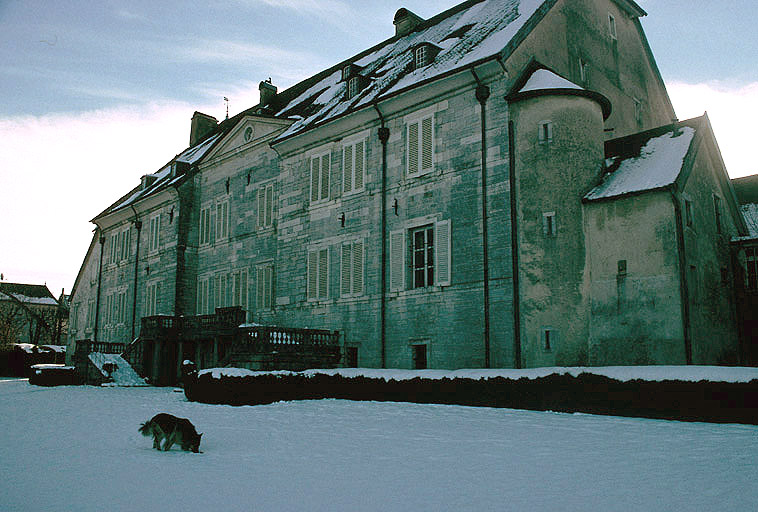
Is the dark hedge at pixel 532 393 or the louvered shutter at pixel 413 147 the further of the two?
the louvered shutter at pixel 413 147

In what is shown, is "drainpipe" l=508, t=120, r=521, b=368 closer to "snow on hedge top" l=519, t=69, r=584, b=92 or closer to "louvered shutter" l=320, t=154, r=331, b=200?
"snow on hedge top" l=519, t=69, r=584, b=92

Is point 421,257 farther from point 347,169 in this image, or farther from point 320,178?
point 320,178

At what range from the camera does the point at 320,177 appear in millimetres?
27203

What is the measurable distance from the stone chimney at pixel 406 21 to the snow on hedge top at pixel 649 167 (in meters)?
15.4

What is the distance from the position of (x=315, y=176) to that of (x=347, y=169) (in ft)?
6.82

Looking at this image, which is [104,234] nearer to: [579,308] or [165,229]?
[165,229]

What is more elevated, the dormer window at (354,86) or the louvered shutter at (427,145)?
the dormer window at (354,86)

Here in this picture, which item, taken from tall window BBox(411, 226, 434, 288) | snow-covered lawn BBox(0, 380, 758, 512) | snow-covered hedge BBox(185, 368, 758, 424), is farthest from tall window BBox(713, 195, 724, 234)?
snow-covered lawn BBox(0, 380, 758, 512)

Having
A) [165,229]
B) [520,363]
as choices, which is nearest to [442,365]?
[520,363]

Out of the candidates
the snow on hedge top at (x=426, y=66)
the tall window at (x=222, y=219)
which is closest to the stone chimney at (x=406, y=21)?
the snow on hedge top at (x=426, y=66)

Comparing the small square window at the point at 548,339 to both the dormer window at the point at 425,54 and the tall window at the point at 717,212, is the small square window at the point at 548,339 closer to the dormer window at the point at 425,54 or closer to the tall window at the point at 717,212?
the tall window at the point at 717,212

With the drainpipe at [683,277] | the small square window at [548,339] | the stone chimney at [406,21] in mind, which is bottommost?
the small square window at [548,339]

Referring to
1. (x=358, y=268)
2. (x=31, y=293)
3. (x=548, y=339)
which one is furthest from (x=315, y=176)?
(x=31, y=293)

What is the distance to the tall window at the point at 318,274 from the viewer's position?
26.1m
